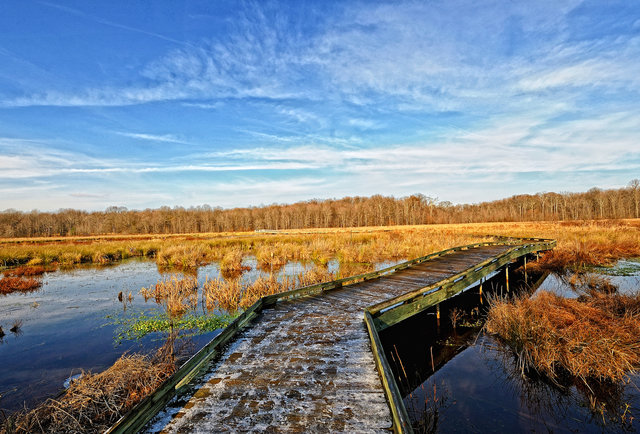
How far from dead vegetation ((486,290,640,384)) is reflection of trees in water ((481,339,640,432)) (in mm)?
160

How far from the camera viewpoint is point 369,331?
19.8ft

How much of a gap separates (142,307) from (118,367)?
730 cm

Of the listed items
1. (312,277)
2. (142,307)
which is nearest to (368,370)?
(312,277)

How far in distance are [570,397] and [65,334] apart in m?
13.6

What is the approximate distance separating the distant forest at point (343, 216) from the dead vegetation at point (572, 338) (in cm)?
8439

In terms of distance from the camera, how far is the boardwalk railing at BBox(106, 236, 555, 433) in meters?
3.42

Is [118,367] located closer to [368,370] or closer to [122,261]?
[368,370]

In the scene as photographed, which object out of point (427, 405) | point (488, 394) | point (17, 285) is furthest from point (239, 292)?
point (17, 285)

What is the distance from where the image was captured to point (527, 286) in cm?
1527

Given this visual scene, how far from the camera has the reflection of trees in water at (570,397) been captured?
5.30m

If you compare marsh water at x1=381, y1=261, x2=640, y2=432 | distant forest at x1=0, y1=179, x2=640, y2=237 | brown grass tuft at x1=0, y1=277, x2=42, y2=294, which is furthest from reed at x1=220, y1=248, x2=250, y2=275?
distant forest at x1=0, y1=179, x2=640, y2=237

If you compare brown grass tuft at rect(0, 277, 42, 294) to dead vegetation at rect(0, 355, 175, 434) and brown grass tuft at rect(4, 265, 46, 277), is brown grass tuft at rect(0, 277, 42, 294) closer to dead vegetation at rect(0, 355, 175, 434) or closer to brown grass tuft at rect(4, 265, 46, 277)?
brown grass tuft at rect(4, 265, 46, 277)

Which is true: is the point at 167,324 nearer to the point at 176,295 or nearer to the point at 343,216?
the point at 176,295

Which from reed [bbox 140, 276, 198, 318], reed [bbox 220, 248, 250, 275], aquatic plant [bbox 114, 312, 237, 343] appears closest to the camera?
aquatic plant [bbox 114, 312, 237, 343]
